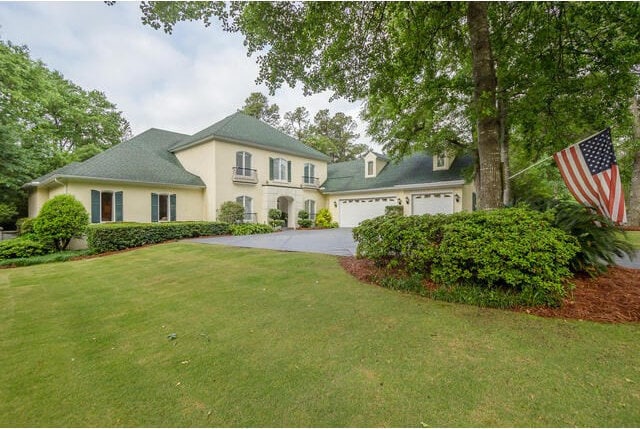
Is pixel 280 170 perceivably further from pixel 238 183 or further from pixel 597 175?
pixel 597 175

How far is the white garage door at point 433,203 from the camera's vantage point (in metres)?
16.5

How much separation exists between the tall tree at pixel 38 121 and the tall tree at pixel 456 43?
16903mm

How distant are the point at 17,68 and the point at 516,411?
23096mm

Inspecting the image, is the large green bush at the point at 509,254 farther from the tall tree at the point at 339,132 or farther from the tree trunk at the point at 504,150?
the tall tree at the point at 339,132

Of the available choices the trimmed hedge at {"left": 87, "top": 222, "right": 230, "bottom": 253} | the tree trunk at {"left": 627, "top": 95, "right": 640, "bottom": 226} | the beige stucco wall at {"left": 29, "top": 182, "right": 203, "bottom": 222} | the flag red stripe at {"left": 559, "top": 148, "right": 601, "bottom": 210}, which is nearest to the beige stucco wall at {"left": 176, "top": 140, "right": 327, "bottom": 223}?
the beige stucco wall at {"left": 29, "top": 182, "right": 203, "bottom": 222}

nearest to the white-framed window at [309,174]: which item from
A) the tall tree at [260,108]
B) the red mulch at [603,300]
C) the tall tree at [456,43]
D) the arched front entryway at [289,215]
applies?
the arched front entryway at [289,215]

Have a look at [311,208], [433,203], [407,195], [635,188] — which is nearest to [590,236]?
[433,203]

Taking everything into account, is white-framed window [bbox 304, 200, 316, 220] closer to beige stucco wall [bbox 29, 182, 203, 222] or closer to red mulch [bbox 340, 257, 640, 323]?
beige stucco wall [bbox 29, 182, 203, 222]

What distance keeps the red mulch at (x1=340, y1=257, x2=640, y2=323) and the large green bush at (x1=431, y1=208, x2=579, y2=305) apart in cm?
19

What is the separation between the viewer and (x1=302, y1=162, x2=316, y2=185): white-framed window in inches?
842

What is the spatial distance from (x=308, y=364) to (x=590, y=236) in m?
5.27

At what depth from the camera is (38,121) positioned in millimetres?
17375

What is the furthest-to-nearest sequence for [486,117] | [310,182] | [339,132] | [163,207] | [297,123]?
[339,132]
[297,123]
[310,182]
[163,207]
[486,117]

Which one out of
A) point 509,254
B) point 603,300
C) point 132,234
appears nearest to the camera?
point 603,300
